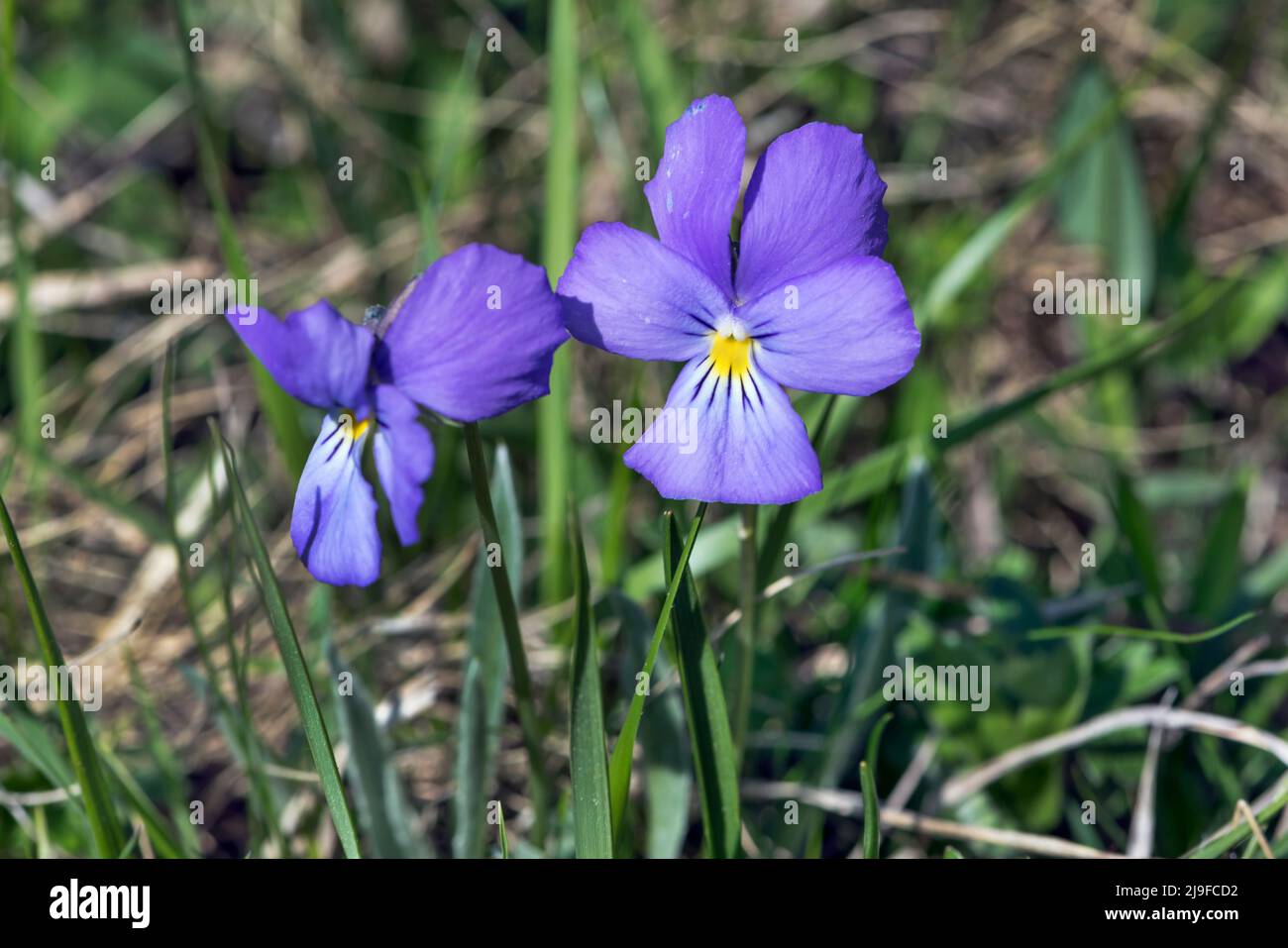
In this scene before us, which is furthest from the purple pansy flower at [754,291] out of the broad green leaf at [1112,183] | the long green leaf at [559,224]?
the broad green leaf at [1112,183]

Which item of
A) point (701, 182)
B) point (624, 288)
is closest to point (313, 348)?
point (624, 288)

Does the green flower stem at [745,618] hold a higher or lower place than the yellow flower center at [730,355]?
lower

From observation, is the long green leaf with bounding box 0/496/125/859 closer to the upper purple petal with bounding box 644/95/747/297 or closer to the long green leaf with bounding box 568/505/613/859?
the long green leaf with bounding box 568/505/613/859

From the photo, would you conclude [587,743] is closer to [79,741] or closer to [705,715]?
[705,715]

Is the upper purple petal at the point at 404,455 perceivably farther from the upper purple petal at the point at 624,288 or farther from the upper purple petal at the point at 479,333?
the upper purple petal at the point at 624,288

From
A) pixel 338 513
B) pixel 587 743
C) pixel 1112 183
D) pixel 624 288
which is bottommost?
pixel 587 743

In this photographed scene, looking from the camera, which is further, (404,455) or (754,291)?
(754,291)
